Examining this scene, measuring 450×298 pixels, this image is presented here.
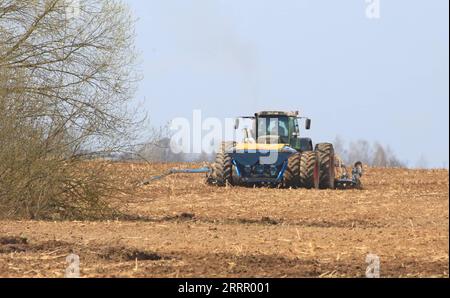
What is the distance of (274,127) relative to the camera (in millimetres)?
30719

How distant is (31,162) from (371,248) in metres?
7.88

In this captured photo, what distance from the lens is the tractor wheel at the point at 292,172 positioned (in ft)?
95.5

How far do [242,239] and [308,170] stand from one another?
15244 millimetres

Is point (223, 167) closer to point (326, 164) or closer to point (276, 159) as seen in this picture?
point (276, 159)

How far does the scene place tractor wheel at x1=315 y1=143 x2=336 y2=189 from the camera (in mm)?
30109

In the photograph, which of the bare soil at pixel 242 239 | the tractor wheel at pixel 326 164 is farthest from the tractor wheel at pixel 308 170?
the bare soil at pixel 242 239

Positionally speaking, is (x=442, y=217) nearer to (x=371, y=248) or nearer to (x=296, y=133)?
(x=371, y=248)

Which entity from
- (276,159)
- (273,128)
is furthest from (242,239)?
(273,128)

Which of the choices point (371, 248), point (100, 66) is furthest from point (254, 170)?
point (371, 248)

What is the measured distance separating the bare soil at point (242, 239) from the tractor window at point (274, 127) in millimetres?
6204

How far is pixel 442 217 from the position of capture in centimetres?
1830
